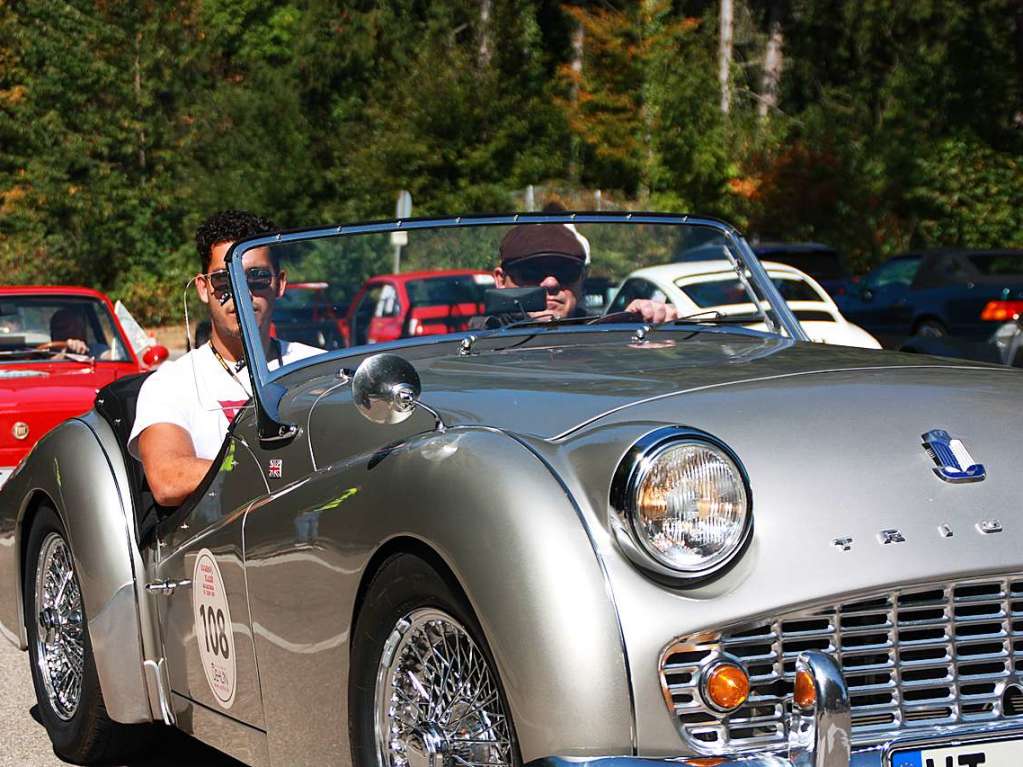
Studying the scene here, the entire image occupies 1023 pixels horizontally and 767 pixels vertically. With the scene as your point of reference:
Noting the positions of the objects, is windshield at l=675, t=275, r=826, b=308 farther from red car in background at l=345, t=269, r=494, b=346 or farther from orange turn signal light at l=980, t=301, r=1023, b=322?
orange turn signal light at l=980, t=301, r=1023, b=322

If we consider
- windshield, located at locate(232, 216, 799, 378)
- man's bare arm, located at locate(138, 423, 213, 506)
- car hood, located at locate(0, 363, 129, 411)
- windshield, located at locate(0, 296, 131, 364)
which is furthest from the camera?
windshield, located at locate(0, 296, 131, 364)

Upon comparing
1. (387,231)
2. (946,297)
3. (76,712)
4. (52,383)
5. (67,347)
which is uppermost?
(387,231)

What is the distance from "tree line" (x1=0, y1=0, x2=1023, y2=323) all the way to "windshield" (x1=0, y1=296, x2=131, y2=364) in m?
22.1

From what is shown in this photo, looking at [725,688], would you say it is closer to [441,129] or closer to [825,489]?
[825,489]

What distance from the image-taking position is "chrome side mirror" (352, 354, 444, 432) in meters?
3.62

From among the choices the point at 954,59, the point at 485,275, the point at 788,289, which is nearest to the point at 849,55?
the point at 954,59

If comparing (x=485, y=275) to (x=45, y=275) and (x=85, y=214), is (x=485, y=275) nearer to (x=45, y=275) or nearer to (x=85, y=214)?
(x=45, y=275)

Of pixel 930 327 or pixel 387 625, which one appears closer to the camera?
pixel 387 625

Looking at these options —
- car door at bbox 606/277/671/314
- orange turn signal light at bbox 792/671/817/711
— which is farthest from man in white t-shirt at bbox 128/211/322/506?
orange turn signal light at bbox 792/671/817/711

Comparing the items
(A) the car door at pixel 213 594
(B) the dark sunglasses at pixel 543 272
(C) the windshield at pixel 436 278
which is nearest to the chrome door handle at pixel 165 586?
(A) the car door at pixel 213 594

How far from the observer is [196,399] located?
4914 mm

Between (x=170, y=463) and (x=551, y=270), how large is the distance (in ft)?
3.97

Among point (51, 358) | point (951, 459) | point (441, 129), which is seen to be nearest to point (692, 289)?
point (951, 459)

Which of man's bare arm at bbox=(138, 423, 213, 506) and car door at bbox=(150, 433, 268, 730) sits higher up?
man's bare arm at bbox=(138, 423, 213, 506)
